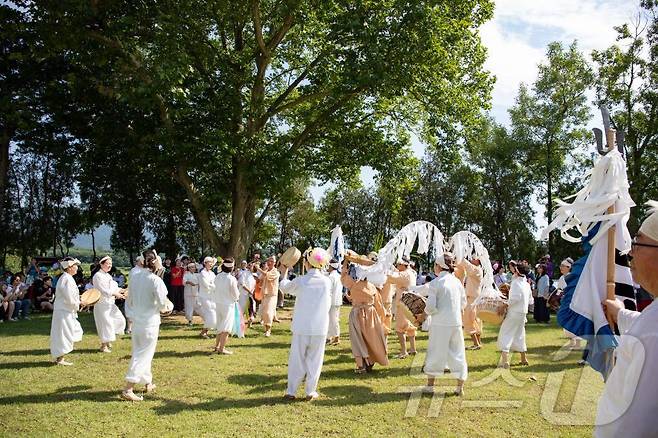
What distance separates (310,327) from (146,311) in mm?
2572

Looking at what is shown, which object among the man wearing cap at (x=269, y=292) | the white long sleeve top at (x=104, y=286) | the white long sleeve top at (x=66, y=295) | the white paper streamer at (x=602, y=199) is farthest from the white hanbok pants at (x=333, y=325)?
the white paper streamer at (x=602, y=199)

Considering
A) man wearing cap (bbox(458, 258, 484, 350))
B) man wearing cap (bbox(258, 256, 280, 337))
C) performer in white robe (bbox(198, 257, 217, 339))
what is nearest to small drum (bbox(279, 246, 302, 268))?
performer in white robe (bbox(198, 257, 217, 339))

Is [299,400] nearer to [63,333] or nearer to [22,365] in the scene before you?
[63,333]

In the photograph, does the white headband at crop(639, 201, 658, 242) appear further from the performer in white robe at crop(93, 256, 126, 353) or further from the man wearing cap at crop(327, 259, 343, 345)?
the performer in white robe at crop(93, 256, 126, 353)

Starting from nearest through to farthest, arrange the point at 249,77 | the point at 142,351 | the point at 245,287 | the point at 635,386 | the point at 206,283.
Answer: the point at 635,386, the point at 142,351, the point at 206,283, the point at 245,287, the point at 249,77

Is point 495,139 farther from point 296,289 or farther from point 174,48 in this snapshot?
point 296,289

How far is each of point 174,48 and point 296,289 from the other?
34.0 feet

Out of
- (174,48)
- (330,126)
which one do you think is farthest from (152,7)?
(330,126)

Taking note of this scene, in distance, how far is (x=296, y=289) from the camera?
8.62 metres

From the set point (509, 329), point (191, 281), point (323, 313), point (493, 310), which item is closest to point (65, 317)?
point (323, 313)

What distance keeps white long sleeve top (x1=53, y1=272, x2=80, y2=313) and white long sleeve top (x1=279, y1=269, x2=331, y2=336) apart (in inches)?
189

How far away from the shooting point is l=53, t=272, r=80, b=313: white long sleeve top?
34.4 feet

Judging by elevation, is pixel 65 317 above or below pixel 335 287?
below

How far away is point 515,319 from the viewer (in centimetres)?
1046
